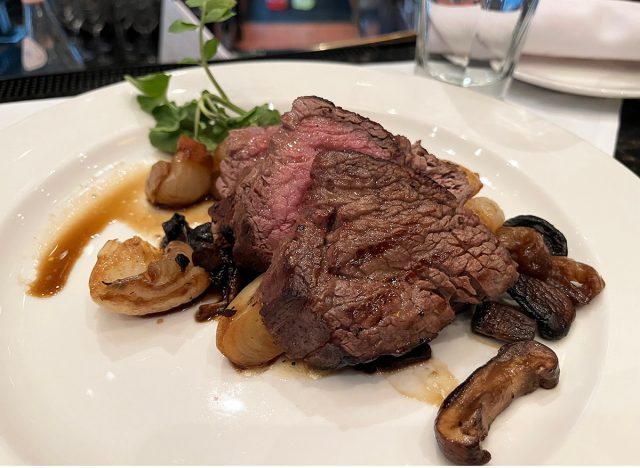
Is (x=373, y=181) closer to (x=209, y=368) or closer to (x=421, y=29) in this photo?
(x=209, y=368)

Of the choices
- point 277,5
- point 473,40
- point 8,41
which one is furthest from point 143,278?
point 277,5

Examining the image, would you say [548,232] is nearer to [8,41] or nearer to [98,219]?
[98,219]

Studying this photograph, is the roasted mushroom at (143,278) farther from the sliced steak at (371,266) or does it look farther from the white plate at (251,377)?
the sliced steak at (371,266)

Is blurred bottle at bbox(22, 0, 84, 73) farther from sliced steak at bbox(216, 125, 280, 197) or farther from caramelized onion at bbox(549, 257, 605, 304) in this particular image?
caramelized onion at bbox(549, 257, 605, 304)

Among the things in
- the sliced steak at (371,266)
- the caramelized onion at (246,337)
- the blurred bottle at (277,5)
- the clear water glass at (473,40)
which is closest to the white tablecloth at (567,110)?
the clear water glass at (473,40)

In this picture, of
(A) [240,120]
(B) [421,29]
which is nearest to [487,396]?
(A) [240,120]

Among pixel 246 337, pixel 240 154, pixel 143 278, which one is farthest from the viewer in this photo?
pixel 240 154

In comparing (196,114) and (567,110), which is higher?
(196,114)
